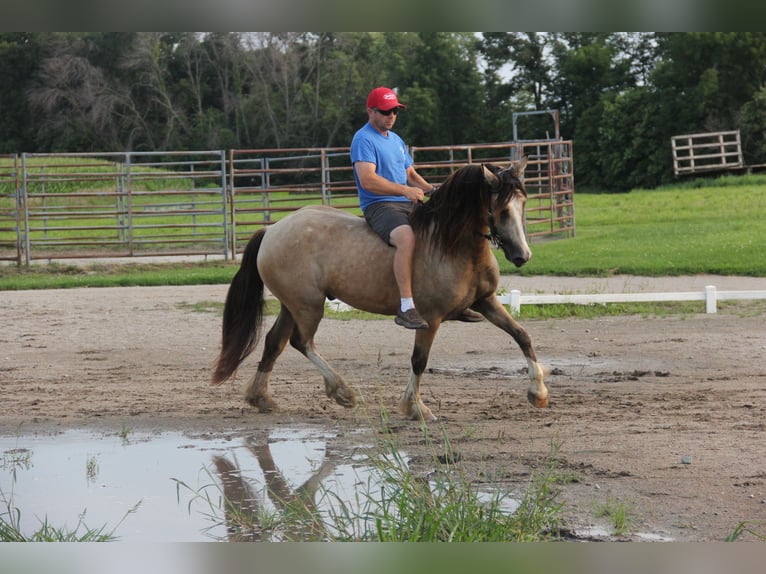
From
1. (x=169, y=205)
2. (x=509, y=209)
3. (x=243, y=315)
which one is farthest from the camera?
(x=169, y=205)

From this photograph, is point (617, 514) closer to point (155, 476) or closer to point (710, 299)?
point (155, 476)

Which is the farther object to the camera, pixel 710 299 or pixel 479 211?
pixel 710 299

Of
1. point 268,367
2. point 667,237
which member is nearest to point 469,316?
point 268,367

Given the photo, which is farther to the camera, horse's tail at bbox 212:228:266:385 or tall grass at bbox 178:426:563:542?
horse's tail at bbox 212:228:266:385

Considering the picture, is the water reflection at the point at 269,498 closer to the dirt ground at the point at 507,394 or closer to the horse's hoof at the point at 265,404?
the dirt ground at the point at 507,394

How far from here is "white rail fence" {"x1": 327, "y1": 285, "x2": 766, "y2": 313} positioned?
1133 centimetres

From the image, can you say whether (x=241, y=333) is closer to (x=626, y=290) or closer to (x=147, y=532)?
(x=147, y=532)

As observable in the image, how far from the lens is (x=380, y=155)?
6.66m

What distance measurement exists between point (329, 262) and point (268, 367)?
876 mm

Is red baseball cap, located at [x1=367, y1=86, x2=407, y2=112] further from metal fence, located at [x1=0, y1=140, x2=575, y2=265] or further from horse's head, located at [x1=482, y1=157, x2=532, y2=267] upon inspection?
metal fence, located at [x1=0, y1=140, x2=575, y2=265]

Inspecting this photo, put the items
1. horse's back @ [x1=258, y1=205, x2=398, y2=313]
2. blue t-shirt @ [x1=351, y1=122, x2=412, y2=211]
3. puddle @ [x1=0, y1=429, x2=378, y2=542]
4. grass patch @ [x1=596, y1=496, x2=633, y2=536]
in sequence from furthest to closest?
1. horse's back @ [x1=258, y1=205, x2=398, y2=313]
2. blue t-shirt @ [x1=351, y1=122, x2=412, y2=211]
3. puddle @ [x1=0, y1=429, x2=378, y2=542]
4. grass patch @ [x1=596, y1=496, x2=633, y2=536]

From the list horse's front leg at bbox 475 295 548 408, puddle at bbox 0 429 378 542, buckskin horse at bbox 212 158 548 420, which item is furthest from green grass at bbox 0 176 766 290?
puddle at bbox 0 429 378 542

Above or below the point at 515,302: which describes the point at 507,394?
below

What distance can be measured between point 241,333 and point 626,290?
674 centimetres
